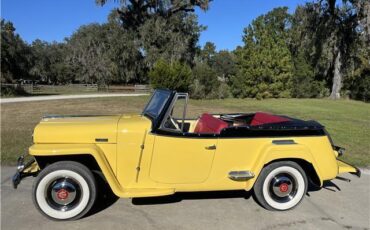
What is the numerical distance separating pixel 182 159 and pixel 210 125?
802 millimetres

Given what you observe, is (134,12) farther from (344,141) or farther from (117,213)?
(117,213)

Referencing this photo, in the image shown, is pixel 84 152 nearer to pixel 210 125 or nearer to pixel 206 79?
pixel 210 125

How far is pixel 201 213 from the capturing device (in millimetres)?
4422

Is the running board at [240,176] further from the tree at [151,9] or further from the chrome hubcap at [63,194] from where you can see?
the tree at [151,9]

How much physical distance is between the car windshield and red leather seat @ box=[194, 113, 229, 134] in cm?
72

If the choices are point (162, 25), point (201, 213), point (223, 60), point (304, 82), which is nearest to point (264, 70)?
point (304, 82)

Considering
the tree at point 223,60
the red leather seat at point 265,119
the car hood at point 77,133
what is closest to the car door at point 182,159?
the car hood at point 77,133

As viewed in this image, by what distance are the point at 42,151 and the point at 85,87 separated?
47.2 m

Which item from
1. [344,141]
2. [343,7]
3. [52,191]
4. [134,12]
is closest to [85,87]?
[134,12]

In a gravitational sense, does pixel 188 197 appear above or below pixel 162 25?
below

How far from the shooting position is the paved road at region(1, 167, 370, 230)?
4078 millimetres

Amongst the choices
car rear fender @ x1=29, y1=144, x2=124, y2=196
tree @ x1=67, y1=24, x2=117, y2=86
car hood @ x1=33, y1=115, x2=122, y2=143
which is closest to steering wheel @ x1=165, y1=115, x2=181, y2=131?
car hood @ x1=33, y1=115, x2=122, y2=143

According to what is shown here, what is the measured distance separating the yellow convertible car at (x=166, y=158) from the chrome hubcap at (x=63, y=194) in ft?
0.04

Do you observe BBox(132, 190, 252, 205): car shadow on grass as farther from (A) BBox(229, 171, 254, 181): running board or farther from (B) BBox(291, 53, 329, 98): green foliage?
(B) BBox(291, 53, 329, 98): green foliage
